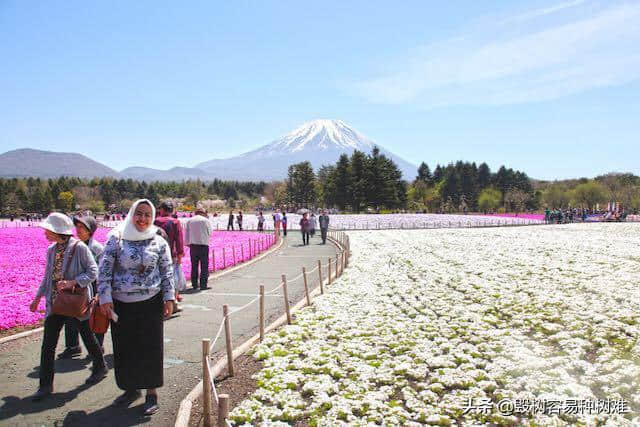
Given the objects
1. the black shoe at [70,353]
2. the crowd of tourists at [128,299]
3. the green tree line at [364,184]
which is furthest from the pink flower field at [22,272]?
the green tree line at [364,184]

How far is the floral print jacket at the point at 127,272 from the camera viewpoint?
5.15m

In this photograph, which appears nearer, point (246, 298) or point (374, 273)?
point (246, 298)

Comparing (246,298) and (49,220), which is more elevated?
(49,220)

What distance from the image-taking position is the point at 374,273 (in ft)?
55.3

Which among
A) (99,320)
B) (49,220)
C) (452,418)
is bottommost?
(452,418)

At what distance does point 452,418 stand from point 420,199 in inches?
4575

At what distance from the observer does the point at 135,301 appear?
5207 millimetres

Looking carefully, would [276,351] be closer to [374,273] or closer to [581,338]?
[581,338]

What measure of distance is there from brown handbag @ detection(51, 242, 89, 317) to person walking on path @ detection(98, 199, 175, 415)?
3.11ft

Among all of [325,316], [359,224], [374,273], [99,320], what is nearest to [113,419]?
[99,320]

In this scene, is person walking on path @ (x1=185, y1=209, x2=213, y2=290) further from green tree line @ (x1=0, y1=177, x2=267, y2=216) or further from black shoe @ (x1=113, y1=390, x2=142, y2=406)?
green tree line @ (x1=0, y1=177, x2=267, y2=216)

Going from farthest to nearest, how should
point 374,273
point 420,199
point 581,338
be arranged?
point 420,199 → point 374,273 → point 581,338

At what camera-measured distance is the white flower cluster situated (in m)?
5.39

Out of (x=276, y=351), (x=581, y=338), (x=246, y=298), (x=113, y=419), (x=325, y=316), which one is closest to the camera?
(x=113, y=419)
